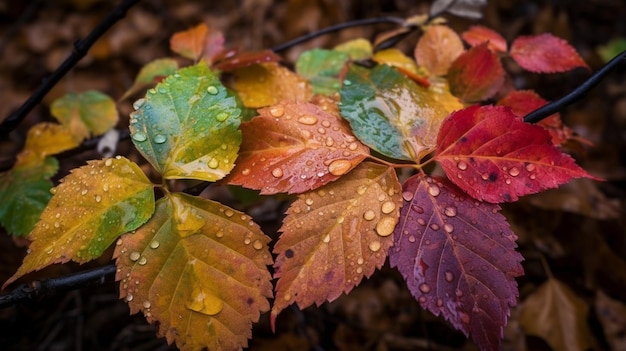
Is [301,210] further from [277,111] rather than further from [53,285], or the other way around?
[53,285]

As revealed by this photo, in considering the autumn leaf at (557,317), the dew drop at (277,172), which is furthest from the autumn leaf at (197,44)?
the autumn leaf at (557,317)

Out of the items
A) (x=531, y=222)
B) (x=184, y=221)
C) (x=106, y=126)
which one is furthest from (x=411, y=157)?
(x=531, y=222)

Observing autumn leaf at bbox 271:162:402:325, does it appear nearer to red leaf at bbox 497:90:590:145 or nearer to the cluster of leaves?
the cluster of leaves

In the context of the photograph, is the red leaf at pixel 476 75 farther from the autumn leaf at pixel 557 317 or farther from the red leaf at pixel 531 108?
the autumn leaf at pixel 557 317

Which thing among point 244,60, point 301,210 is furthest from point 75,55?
point 301,210

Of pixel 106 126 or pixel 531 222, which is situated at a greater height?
pixel 106 126

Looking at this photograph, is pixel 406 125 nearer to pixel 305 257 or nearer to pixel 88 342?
pixel 305 257

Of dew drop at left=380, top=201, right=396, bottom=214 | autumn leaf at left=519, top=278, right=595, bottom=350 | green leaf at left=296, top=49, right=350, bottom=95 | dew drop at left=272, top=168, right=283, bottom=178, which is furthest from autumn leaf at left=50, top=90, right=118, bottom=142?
autumn leaf at left=519, top=278, right=595, bottom=350

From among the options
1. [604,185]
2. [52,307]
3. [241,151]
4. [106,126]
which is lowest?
[604,185]
